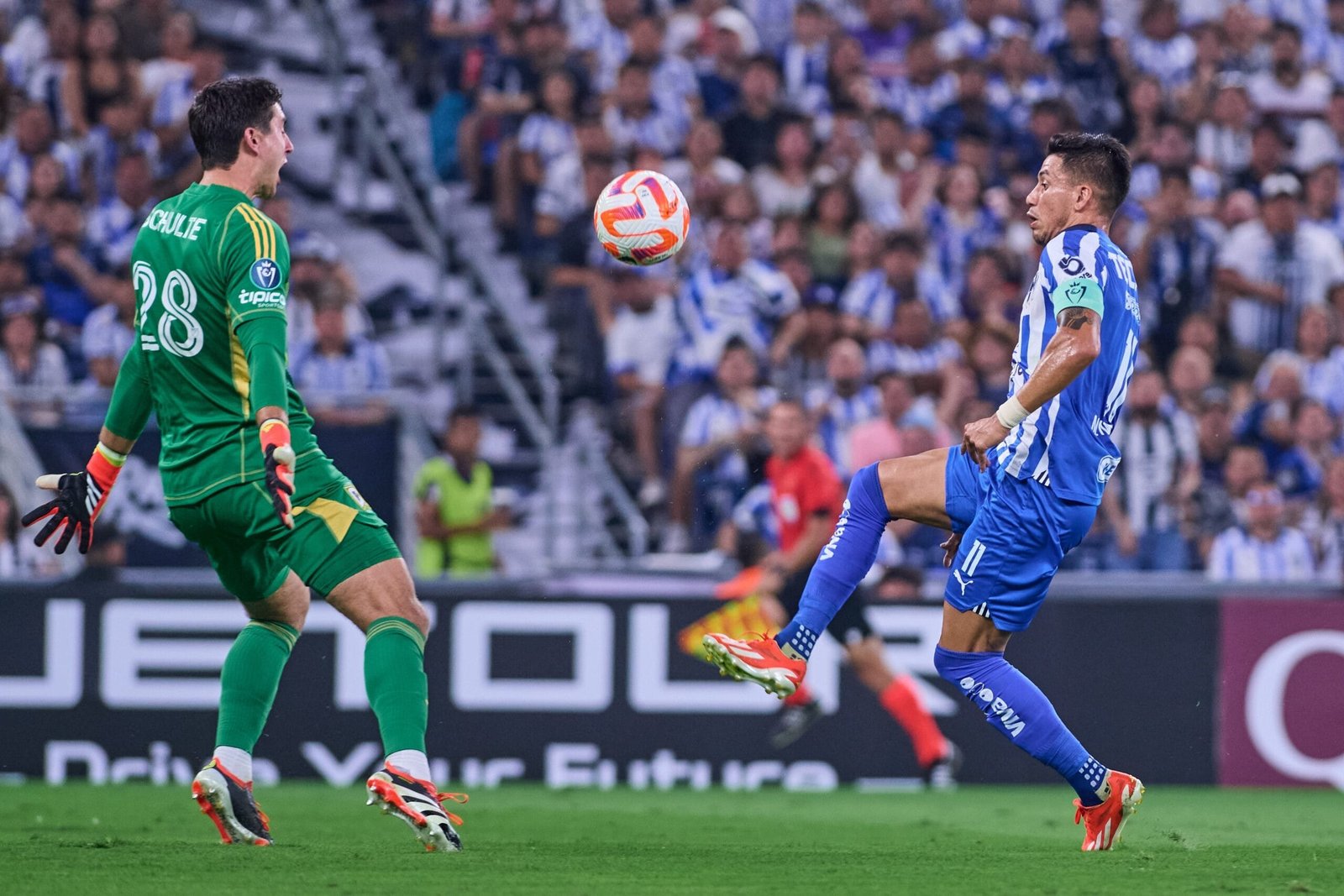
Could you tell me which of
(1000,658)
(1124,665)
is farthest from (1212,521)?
(1000,658)

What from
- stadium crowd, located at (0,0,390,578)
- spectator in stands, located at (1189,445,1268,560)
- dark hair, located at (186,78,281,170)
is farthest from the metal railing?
dark hair, located at (186,78,281,170)

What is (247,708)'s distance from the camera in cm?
672

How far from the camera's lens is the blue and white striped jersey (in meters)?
6.44

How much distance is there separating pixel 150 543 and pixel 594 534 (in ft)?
10.2

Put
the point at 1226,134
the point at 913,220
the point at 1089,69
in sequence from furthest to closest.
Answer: the point at 1089,69
the point at 1226,134
the point at 913,220

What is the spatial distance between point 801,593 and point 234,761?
5154 millimetres

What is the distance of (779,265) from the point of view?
46.9 feet

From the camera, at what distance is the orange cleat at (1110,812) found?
6625 millimetres

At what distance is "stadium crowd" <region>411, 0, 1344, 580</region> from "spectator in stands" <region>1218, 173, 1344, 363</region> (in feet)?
0.07

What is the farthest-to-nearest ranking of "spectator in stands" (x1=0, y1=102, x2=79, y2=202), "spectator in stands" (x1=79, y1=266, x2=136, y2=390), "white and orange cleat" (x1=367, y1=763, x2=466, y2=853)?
"spectator in stands" (x1=0, y1=102, x2=79, y2=202)
"spectator in stands" (x1=79, y1=266, x2=136, y2=390)
"white and orange cleat" (x1=367, y1=763, x2=466, y2=853)

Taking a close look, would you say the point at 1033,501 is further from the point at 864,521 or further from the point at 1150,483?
the point at 1150,483

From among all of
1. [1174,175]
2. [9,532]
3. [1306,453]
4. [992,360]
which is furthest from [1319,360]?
[9,532]

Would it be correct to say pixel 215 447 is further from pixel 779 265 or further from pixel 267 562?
pixel 779 265

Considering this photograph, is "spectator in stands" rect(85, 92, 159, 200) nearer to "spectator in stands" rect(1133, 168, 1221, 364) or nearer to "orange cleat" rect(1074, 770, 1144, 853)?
"spectator in stands" rect(1133, 168, 1221, 364)
